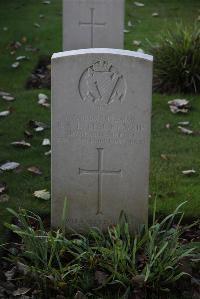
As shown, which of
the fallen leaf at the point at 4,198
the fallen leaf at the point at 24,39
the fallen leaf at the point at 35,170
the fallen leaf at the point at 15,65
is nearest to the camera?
the fallen leaf at the point at 4,198

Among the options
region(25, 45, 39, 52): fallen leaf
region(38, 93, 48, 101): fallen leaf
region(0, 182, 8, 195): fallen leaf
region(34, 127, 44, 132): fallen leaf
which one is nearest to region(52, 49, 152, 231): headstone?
region(0, 182, 8, 195): fallen leaf

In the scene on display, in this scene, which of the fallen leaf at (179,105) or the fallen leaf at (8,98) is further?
the fallen leaf at (8,98)

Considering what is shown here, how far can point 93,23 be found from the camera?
8102 millimetres

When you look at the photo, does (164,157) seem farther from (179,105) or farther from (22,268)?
(22,268)

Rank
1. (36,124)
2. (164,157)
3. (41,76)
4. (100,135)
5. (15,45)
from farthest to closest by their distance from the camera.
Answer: (15,45)
(41,76)
(36,124)
(164,157)
(100,135)

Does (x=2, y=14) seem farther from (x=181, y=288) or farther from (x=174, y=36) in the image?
(x=181, y=288)

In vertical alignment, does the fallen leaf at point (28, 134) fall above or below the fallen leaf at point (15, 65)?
below

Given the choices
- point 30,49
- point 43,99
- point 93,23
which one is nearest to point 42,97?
point 43,99

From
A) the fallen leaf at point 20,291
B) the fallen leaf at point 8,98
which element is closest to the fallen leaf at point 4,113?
the fallen leaf at point 8,98

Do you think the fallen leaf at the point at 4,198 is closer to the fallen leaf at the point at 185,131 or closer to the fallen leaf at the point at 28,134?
the fallen leaf at the point at 28,134

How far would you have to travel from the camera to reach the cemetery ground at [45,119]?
540 centimetres

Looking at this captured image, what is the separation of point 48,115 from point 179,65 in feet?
5.65

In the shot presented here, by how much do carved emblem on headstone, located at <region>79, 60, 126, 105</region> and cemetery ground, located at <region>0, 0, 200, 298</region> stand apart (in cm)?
110

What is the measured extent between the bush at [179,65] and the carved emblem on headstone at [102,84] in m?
3.55
